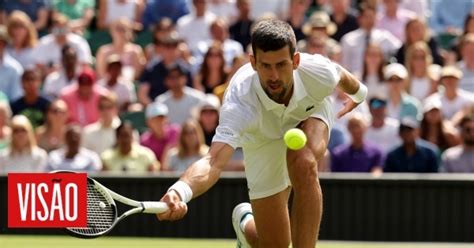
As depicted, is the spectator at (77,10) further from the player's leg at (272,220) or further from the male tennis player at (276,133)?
the player's leg at (272,220)

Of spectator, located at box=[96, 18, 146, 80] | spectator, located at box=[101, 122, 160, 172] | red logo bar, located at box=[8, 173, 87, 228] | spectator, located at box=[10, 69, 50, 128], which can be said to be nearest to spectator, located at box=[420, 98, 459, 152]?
spectator, located at box=[101, 122, 160, 172]

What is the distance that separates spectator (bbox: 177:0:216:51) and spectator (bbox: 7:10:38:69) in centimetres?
186

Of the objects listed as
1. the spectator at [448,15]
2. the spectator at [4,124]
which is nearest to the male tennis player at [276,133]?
the spectator at [4,124]

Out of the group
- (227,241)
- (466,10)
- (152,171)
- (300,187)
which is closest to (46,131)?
(152,171)

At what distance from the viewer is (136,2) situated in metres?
16.8

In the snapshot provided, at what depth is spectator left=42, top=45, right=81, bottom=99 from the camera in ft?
50.5

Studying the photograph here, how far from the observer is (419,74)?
47.7 feet

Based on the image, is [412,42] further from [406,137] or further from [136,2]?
[136,2]

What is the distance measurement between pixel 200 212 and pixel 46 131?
87.6 inches

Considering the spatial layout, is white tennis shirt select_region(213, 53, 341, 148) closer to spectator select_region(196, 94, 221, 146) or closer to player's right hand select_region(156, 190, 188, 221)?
player's right hand select_region(156, 190, 188, 221)

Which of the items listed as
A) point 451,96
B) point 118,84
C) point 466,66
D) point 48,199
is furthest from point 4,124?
point 48,199

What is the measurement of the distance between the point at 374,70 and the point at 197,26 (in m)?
2.60

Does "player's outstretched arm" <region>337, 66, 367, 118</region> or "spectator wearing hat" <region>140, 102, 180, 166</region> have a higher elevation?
"player's outstretched arm" <region>337, 66, 367, 118</region>

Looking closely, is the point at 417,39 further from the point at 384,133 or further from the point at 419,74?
the point at 384,133
